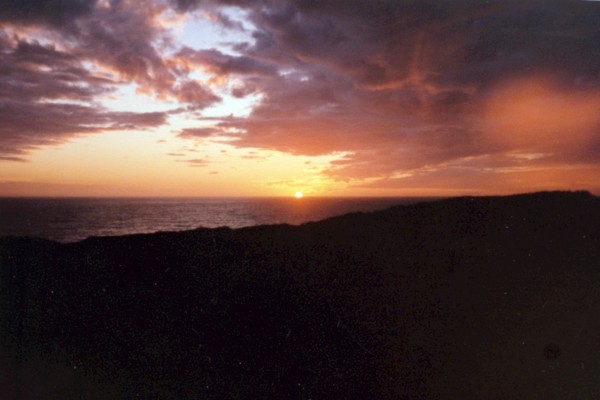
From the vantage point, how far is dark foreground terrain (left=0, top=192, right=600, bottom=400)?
525 centimetres

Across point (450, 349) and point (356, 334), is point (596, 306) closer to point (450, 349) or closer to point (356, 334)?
point (450, 349)

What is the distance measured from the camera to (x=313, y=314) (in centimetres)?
665

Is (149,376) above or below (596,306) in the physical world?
below

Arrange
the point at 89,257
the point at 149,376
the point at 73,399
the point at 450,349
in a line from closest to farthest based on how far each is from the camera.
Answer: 1. the point at 73,399
2. the point at 149,376
3. the point at 450,349
4. the point at 89,257

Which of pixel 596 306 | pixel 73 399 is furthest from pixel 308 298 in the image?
pixel 596 306

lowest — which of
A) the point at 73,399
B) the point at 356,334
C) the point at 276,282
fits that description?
the point at 73,399

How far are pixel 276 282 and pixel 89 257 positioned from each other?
15.2 feet

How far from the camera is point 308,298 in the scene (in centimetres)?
716

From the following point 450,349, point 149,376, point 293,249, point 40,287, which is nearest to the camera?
point 149,376

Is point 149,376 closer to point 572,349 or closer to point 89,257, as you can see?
point 89,257

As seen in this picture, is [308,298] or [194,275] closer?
[308,298]

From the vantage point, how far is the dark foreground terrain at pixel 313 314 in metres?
5.25

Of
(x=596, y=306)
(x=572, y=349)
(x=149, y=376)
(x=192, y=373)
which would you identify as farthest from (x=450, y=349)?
(x=149, y=376)

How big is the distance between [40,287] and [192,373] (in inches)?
177
